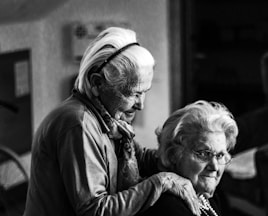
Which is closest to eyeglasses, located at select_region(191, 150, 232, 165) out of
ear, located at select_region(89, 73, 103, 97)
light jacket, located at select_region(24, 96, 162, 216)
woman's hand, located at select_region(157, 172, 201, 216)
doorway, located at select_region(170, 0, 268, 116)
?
woman's hand, located at select_region(157, 172, 201, 216)

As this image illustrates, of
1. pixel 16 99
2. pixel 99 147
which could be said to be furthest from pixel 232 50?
pixel 99 147

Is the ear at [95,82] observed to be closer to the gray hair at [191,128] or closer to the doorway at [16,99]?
the gray hair at [191,128]

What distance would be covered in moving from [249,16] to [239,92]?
2.70 ft

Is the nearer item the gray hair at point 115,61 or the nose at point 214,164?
the gray hair at point 115,61

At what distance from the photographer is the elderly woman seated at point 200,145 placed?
184 cm

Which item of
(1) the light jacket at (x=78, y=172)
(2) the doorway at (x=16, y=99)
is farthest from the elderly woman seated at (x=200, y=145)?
(2) the doorway at (x=16, y=99)

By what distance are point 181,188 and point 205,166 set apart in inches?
6.8

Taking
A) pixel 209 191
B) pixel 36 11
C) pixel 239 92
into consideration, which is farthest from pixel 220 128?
pixel 239 92

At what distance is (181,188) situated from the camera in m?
1.70

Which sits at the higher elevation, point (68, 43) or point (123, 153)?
point (68, 43)

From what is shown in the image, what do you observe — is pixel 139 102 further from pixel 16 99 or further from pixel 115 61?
pixel 16 99

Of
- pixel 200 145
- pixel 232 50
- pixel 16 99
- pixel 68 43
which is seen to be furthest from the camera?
pixel 232 50

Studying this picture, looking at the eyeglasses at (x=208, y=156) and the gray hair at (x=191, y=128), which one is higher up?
the gray hair at (x=191, y=128)

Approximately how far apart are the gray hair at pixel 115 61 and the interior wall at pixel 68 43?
2.44 metres
